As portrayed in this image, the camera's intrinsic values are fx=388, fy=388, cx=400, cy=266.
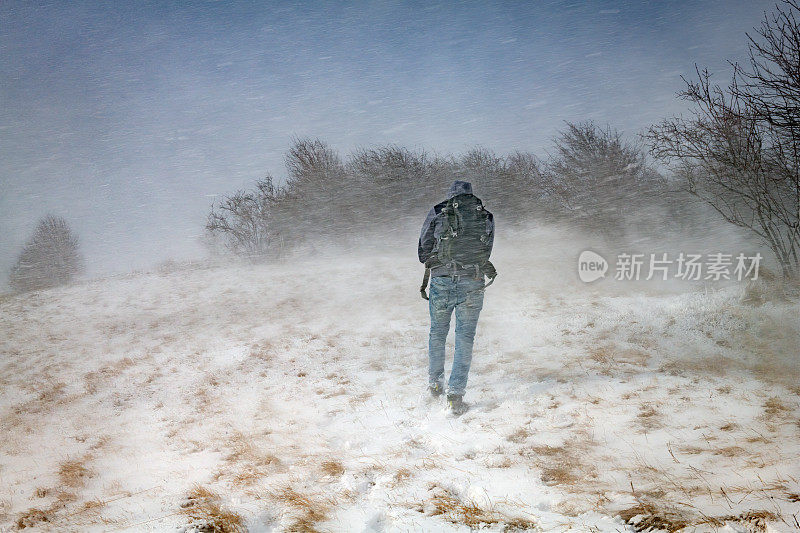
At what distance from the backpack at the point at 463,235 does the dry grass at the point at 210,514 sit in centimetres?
335

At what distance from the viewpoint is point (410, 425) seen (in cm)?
462

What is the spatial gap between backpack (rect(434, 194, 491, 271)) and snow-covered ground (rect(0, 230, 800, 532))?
1.90 meters

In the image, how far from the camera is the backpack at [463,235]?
489 cm

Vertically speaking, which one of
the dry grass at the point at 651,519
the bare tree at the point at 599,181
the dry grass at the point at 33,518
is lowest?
the dry grass at the point at 33,518

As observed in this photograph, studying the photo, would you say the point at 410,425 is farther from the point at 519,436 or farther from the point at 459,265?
the point at 459,265

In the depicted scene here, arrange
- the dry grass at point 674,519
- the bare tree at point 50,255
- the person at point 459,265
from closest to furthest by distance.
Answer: the dry grass at point 674,519, the person at point 459,265, the bare tree at point 50,255

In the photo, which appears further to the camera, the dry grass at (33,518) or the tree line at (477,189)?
the tree line at (477,189)

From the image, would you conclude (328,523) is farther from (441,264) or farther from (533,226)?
(533,226)

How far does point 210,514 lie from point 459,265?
347cm

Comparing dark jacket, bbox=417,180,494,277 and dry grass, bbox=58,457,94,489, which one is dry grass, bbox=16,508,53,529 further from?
dark jacket, bbox=417,180,494,277

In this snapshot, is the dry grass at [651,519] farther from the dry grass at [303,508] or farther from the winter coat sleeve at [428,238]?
the winter coat sleeve at [428,238]

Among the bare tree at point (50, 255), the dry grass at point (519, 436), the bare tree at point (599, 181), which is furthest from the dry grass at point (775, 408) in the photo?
the bare tree at point (50, 255)

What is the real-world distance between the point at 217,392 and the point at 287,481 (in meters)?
3.86

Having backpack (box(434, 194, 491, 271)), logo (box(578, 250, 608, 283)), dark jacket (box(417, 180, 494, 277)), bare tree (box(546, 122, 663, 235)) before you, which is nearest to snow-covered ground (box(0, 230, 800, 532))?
dark jacket (box(417, 180, 494, 277))
